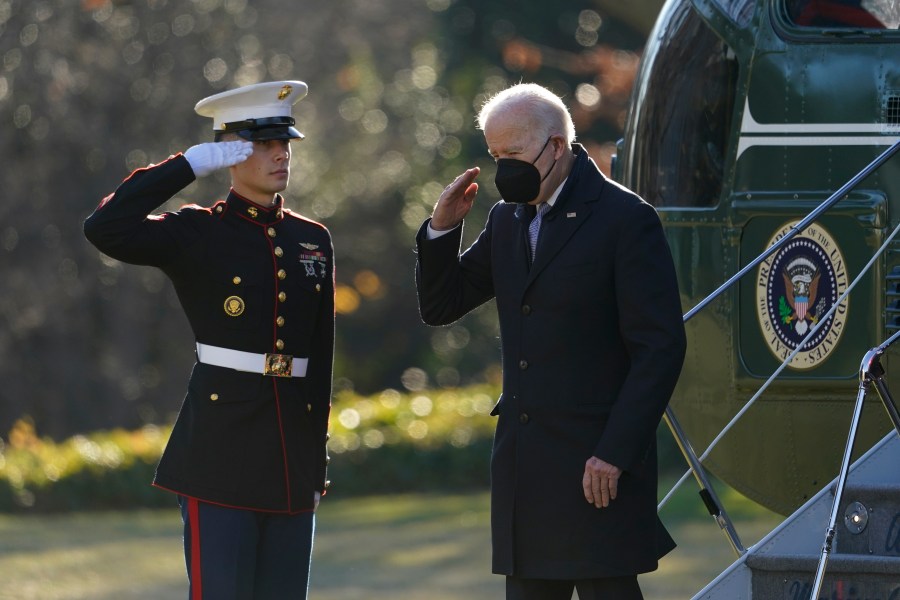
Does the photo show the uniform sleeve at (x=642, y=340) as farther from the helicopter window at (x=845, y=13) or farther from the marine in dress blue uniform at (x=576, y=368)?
the helicopter window at (x=845, y=13)

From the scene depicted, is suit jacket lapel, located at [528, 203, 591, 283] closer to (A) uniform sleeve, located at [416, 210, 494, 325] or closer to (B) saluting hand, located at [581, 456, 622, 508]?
(A) uniform sleeve, located at [416, 210, 494, 325]

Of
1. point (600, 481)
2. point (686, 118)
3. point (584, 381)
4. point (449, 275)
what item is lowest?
point (600, 481)

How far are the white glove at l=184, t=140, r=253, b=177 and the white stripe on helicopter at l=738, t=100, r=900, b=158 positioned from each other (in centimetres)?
222

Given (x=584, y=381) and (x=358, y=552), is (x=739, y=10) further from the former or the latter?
(x=358, y=552)

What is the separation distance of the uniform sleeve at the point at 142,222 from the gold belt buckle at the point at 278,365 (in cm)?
43

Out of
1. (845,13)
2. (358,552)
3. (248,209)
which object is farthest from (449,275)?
(358,552)

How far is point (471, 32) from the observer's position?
2817 cm

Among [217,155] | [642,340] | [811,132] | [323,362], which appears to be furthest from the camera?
[811,132]

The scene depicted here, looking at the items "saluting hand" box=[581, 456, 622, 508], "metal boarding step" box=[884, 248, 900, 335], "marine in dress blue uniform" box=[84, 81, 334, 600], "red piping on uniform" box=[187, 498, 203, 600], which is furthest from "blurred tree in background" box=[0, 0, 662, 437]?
"saluting hand" box=[581, 456, 622, 508]

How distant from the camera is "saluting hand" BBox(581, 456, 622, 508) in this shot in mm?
4289

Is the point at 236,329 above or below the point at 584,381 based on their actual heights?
above

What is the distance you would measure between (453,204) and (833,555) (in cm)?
150

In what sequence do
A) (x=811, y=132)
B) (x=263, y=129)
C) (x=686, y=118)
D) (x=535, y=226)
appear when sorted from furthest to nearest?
1. (x=686, y=118)
2. (x=811, y=132)
3. (x=263, y=129)
4. (x=535, y=226)

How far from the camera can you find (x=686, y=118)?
679 cm
